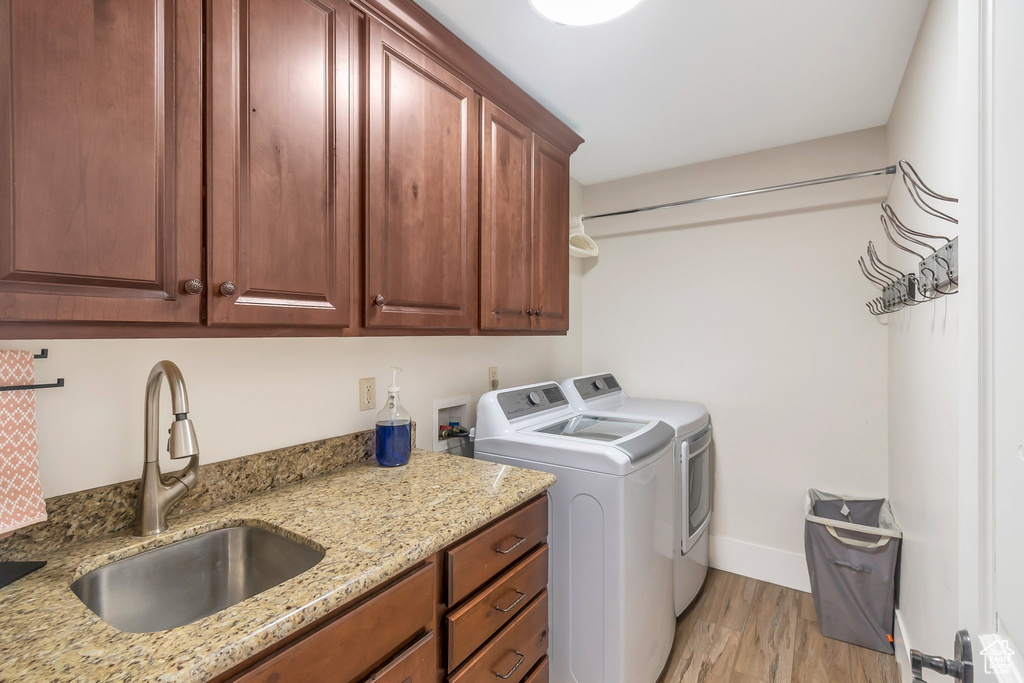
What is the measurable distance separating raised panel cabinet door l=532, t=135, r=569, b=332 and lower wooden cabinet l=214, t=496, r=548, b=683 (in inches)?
35.6

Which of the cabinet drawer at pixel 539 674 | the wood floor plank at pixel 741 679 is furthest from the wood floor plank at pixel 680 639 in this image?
the cabinet drawer at pixel 539 674

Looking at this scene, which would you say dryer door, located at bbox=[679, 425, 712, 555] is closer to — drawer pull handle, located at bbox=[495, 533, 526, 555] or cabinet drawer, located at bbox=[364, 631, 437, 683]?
drawer pull handle, located at bbox=[495, 533, 526, 555]

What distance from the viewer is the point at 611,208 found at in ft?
9.94

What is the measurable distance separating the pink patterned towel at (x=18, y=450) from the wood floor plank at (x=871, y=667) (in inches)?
106

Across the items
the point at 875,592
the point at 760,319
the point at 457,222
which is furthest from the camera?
the point at 760,319

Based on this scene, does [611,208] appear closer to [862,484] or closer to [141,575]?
[862,484]

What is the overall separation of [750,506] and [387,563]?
94.2 inches

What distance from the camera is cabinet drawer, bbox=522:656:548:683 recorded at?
54.4 inches

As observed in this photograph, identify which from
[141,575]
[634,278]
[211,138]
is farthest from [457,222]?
[634,278]

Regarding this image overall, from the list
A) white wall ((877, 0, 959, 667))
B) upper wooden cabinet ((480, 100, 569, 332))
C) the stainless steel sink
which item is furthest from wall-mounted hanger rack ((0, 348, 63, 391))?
white wall ((877, 0, 959, 667))

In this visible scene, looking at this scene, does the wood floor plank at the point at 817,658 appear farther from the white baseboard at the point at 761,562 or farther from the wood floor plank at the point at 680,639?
the wood floor plank at the point at 680,639

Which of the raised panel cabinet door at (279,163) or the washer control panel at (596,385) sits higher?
the raised panel cabinet door at (279,163)

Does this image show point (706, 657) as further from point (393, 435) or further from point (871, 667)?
point (393, 435)

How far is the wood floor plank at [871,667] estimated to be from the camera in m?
1.85
